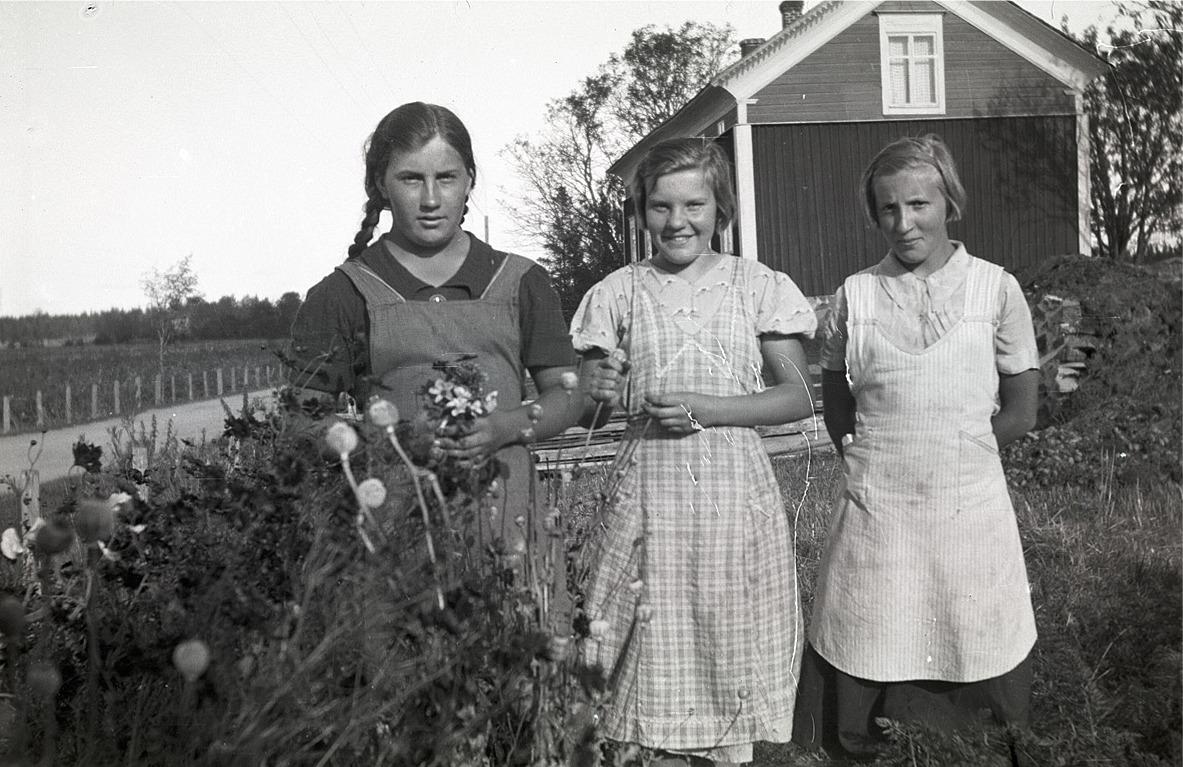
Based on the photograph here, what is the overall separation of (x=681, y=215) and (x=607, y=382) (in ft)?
1.51

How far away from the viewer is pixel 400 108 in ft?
7.72

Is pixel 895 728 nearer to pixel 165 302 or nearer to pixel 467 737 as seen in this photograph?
pixel 467 737

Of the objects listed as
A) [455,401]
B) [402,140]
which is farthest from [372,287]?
[455,401]

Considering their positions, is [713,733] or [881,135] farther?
[881,135]

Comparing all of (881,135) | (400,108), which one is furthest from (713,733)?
(881,135)

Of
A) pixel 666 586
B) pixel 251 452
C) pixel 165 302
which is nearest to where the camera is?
pixel 251 452

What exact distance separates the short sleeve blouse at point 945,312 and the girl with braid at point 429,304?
0.85 metres

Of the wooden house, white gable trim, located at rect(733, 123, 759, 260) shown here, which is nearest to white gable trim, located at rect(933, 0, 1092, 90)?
the wooden house

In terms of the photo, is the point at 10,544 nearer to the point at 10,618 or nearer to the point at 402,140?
the point at 10,618

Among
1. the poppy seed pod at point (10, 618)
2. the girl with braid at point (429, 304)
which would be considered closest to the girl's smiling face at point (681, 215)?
the girl with braid at point (429, 304)

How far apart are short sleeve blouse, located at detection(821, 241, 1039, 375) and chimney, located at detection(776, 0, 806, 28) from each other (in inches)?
31.9

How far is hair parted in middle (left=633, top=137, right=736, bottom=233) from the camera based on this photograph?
2393 millimetres

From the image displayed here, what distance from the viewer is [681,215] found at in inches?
95.3

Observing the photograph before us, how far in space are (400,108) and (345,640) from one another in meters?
1.32
